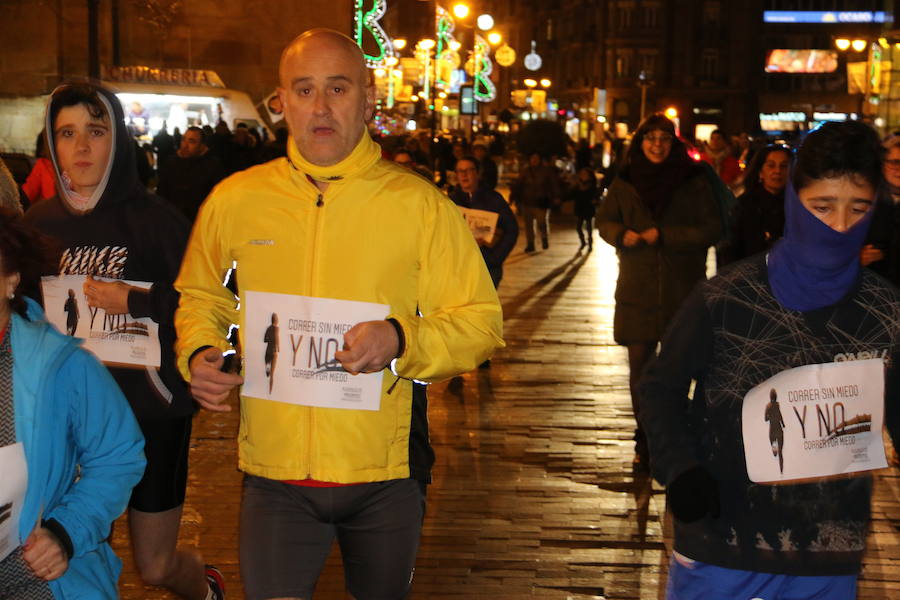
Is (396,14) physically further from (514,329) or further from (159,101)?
(514,329)

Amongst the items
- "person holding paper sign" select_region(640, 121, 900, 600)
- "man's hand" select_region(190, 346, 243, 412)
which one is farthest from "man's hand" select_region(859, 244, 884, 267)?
"man's hand" select_region(190, 346, 243, 412)

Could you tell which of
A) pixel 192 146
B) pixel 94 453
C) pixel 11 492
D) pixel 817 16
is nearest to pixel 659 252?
pixel 94 453

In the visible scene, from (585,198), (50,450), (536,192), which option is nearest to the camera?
(50,450)

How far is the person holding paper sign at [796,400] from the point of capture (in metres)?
3.29

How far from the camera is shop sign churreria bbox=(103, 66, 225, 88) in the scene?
34.1 metres

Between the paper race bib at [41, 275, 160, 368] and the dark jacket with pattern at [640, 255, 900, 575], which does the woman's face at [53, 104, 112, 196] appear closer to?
the paper race bib at [41, 275, 160, 368]

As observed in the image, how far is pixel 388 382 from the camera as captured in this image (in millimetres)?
3531

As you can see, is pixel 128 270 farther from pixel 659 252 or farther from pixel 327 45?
pixel 659 252

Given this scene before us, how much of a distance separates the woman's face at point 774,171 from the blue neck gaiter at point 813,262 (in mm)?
5037

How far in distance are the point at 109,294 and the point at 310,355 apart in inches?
46.2

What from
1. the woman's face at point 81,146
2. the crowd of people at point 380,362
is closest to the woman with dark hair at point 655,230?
the woman's face at point 81,146

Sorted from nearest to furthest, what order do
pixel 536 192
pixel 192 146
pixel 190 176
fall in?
pixel 190 176 < pixel 192 146 < pixel 536 192

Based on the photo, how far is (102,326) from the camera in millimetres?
4523

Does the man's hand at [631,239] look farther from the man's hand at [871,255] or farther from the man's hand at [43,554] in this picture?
the man's hand at [43,554]
